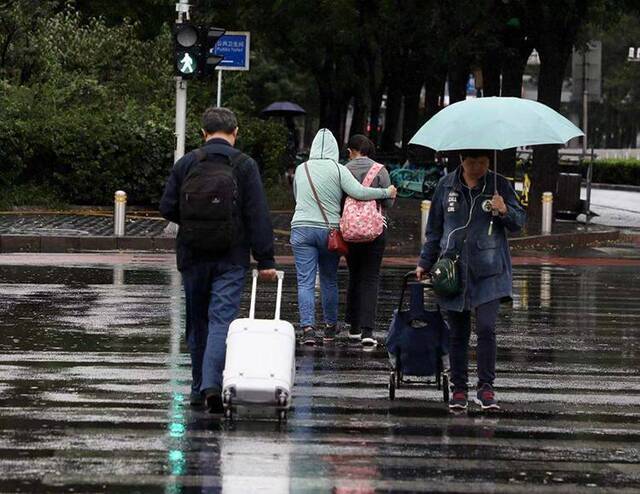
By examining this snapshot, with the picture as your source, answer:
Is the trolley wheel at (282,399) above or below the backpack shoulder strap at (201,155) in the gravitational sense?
below

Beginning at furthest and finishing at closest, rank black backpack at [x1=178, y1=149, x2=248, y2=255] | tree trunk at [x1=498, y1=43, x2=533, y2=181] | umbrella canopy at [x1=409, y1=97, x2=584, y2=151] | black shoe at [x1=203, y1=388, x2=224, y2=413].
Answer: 1. tree trunk at [x1=498, y1=43, x2=533, y2=181]
2. umbrella canopy at [x1=409, y1=97, x2=584, y2=151]
3. black shoe at [x1=203, y1=388, x2=224, y2=413]
4. black backpack at [x1=178, y1=149, x2=248, y2=255]

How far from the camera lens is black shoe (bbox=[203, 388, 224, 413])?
8972 mm

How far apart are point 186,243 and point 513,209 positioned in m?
1.99

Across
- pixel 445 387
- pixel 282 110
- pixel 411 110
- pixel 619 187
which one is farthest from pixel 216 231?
pixel 619 187

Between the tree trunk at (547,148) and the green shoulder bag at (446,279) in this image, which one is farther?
the tree trunk at (547,148)

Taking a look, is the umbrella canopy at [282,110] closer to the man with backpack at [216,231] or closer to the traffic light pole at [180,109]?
the traffic light pole at [180,109]

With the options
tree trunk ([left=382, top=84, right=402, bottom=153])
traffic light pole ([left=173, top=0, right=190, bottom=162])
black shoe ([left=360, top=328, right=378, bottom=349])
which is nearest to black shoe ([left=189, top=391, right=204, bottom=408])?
black shoe ([left=360, top=328, right=378, bottom=349])

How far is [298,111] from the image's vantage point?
190 feet

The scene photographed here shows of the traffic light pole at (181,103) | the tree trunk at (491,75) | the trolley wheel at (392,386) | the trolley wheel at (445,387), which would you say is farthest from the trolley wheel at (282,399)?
the tree trunk at (491,75)

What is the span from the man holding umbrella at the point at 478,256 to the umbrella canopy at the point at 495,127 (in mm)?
173

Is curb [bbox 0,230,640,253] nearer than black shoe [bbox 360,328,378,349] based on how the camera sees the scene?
No

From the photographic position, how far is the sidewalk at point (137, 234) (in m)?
22.7

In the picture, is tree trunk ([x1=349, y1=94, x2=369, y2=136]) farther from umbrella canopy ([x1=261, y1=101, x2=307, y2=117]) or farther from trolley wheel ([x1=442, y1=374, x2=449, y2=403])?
trolley wheel ([x1=442, y1=374, x2=449, y2=403])

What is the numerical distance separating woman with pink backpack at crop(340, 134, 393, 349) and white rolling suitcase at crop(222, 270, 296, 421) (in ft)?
12.0
